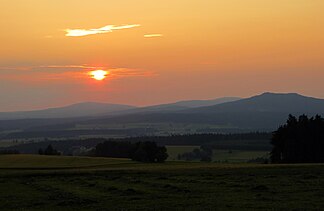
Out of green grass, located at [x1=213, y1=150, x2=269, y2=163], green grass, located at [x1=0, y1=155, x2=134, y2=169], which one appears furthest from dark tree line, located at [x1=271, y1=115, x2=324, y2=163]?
green grass, located at [x1=213, y1=150, x2=269, y2=163]

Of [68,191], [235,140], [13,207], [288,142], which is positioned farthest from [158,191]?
[235,140]

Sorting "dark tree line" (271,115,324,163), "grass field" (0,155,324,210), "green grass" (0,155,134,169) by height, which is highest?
"dark tree line" (271,115,324,163)

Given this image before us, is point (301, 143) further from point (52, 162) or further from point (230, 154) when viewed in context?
point (230, 154)

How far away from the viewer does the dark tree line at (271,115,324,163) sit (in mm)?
92431

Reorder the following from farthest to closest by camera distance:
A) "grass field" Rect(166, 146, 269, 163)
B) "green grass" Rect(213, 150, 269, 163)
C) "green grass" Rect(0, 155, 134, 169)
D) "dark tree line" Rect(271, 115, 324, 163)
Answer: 1. "grass field" Rect(166, 146, 269, 163)
2. "green grass" Rect(213, 150, 269, 163)
3. "green grass" Rect(0, 155, 134, 169)
4. "dark tree line" Rect(271, 115, 324, 163)

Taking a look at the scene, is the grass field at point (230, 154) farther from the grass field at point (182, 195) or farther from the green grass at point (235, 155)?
the grass field at point (182, 195)

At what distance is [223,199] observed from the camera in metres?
32.7

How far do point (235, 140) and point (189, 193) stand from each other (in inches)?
5707

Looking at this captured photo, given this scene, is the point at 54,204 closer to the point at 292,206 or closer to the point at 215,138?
the point at 292,206

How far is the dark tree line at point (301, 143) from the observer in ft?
303

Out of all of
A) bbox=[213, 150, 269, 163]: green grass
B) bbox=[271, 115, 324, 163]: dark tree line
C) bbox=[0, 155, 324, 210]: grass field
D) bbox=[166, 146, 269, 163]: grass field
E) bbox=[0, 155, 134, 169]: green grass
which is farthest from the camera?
bbox=[166, 146, 269, 163]: grass field

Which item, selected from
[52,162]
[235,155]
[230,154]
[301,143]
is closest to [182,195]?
[301,143]

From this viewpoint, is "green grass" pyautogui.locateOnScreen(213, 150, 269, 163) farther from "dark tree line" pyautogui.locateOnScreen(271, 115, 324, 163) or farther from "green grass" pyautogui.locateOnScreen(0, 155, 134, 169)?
"green grass" pyautogui.locateOnScreen(0, 155, 134, 169)

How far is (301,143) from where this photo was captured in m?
93.6
